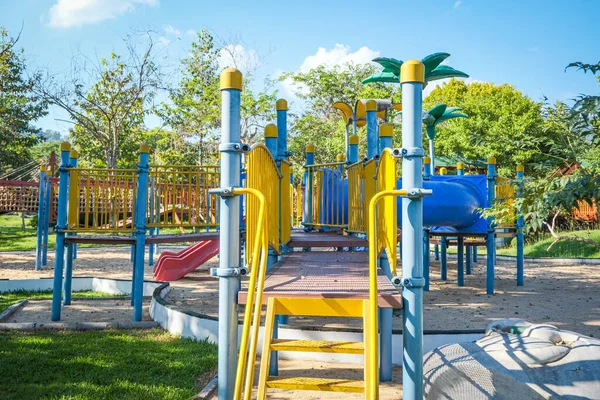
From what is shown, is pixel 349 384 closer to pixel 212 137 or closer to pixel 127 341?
pixel 127 341

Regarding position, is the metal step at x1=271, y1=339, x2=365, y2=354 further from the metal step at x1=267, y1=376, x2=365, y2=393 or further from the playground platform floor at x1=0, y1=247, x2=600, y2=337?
the playground platform floor at x1=0, y1=247, x2=600, y2=337

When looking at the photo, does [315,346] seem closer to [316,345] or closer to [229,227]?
[316,345]

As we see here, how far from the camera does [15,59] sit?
27.0 metres

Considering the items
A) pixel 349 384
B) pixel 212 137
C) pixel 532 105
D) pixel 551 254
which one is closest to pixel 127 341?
pixel 349 384

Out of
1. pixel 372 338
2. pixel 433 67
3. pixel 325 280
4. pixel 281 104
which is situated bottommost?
pixel 372 338

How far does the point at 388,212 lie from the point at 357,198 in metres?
2.20

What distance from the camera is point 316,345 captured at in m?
2.89

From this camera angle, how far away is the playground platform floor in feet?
21.3

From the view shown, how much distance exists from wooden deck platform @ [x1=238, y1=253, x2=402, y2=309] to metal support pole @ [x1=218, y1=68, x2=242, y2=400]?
0.31ft

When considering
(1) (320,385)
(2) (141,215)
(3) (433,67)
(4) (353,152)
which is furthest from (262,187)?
(3) (433,67)

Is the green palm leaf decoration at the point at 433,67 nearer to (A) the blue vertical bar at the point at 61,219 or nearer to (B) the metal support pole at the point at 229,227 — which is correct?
(A) the blue vertical bar at the point at 61,219

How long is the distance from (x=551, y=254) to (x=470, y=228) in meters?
8.96

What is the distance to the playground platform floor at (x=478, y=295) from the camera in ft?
21.3

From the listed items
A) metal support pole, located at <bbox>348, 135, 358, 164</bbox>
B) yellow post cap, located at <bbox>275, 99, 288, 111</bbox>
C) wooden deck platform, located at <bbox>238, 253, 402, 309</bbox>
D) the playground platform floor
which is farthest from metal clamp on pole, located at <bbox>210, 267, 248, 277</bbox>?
metal support pole, located at <bbox>348, 135, 358, 164</bbox>
